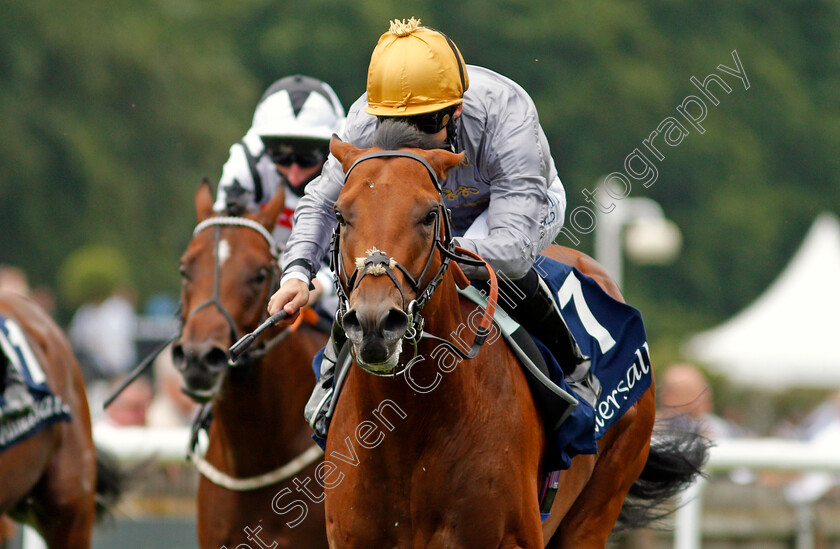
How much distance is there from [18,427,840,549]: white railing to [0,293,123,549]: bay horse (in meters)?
0.91

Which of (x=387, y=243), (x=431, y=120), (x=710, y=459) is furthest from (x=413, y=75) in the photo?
(x=710, y=459)

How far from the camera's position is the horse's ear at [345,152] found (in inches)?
139

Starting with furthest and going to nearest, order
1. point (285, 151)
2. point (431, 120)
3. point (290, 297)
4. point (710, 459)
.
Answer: point (710, 459)
point (285, 151)
point (290, 297)
point (431, 120)

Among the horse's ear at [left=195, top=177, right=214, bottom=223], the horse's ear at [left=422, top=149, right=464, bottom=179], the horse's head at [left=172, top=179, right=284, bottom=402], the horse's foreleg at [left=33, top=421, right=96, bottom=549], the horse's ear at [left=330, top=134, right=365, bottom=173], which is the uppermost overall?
the horse's ear at [left=422, top=149, right=464, bottom=179]

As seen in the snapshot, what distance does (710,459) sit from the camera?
7.37 metres

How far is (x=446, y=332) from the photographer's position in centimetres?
358

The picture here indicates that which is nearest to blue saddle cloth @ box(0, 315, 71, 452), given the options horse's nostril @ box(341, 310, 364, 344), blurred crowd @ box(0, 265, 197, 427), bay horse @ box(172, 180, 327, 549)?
bay horse @ box(172, 180, 327, 549)

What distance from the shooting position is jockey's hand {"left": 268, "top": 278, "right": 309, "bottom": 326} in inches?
149

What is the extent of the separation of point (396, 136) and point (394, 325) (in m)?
0.66

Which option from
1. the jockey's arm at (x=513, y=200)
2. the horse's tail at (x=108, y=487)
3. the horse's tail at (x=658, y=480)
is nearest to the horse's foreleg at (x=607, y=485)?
the horse's tail at (x=658, y=480)

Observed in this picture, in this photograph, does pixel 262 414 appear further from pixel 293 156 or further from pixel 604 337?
pixel 604 337

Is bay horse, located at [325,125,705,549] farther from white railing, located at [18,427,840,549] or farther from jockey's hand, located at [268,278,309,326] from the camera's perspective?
white railing, located at [18,427,840,549]

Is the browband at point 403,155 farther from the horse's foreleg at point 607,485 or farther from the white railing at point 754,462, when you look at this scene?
the white railing at point 754,462

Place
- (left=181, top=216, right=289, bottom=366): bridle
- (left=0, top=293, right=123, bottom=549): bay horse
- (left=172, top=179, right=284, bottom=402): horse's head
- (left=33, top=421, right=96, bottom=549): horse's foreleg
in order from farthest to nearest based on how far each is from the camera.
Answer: (left=33, top=421, right=96, bottom=549): horse's foreleg → (left=0, top=293, right=123, bottom=549): bay horse → (left=181, top=216, right=289, bottom=366): bridle → (left=172, top=179, right=284, bottom=402): horse's head
